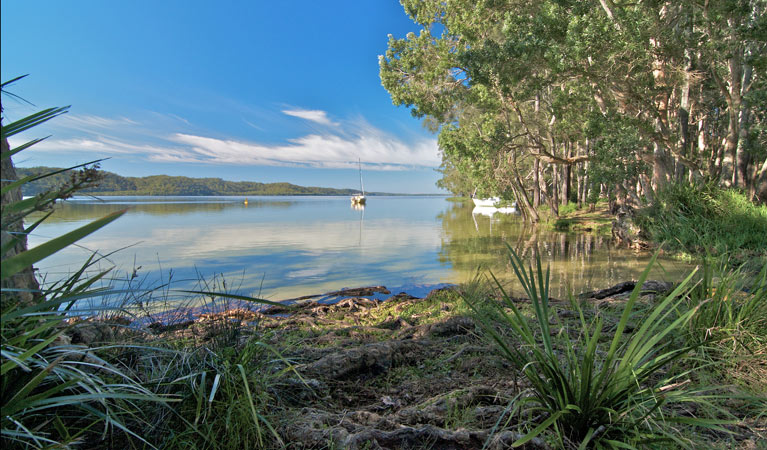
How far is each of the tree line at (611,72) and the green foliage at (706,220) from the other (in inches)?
34.7

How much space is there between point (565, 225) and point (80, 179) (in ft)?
61.1

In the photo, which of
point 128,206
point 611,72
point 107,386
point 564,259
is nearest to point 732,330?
point 107,386

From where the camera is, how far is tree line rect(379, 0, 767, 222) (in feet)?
26.9

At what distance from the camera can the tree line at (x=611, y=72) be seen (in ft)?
26.9

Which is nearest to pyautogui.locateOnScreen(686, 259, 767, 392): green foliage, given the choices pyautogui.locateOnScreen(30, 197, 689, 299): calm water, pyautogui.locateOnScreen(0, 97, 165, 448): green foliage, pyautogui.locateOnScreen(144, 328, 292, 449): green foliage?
pyautogui.locateOnScreen(144, 328, 292, 449): green foliage

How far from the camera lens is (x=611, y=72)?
348 inches

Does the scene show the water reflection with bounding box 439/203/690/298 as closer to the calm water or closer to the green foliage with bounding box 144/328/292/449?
the calm water

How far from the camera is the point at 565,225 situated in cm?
1753

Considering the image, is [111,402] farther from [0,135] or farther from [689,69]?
[689,69]

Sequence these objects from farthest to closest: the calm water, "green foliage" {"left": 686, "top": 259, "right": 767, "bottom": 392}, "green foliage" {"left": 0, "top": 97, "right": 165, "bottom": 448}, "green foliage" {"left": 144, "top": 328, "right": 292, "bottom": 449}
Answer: the calm water
"green foliage" {"left": 686, "top": 259, "right": 767, "bottom": 392}
"green foliage" {"left": 144, "top": 328, "right": 292, "bottom": 449}
"green foliage" {"left": 0, "top": 97, "right": 165, "bottom": 448}

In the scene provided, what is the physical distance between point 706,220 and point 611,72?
4.11m

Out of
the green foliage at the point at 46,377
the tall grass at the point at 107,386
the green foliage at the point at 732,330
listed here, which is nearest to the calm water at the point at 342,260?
the green foliage at the point at 732,330

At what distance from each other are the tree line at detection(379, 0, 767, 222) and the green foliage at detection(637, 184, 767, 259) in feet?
2.89

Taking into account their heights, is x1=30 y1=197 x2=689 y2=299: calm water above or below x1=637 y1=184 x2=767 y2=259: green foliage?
below
